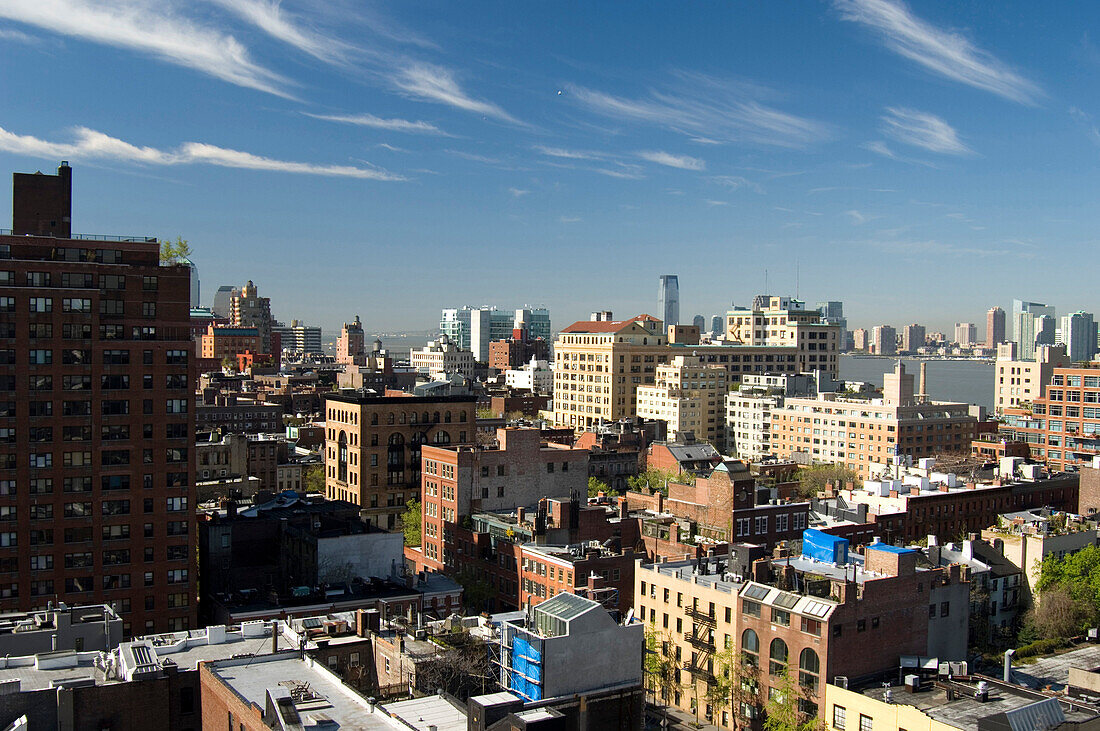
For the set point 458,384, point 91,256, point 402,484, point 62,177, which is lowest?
point 402,484

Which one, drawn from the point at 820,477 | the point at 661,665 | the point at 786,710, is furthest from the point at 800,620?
the point at 820,477

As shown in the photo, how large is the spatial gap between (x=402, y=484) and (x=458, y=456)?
3134 cm

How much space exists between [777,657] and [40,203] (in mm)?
67285

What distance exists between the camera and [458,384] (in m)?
160

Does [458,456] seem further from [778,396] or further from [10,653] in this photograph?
[778,396]

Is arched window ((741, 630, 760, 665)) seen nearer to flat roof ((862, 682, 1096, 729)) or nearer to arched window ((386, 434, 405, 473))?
flat roof ((862, 682, 1096, 729))

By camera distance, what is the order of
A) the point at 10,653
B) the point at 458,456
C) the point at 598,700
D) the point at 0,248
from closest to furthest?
the point at 598,700 → the point at 10,653 → the point at 0,248 → the point at 458,456

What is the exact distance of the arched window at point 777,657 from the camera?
194 feet

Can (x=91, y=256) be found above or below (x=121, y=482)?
above


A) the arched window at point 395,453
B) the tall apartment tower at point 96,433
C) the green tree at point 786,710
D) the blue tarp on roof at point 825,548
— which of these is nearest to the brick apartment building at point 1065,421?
the blue tarp on roof at point 825,548

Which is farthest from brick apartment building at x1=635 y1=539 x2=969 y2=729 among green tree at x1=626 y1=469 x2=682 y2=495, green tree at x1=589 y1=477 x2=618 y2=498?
green tree at x1=626 y1=469 x2=682 y2=495

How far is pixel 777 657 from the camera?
Result: 196ft

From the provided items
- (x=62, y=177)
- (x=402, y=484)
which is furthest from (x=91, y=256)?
(x=402, y=484)

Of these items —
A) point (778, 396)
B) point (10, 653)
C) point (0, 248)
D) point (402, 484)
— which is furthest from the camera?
point (778, 396)
